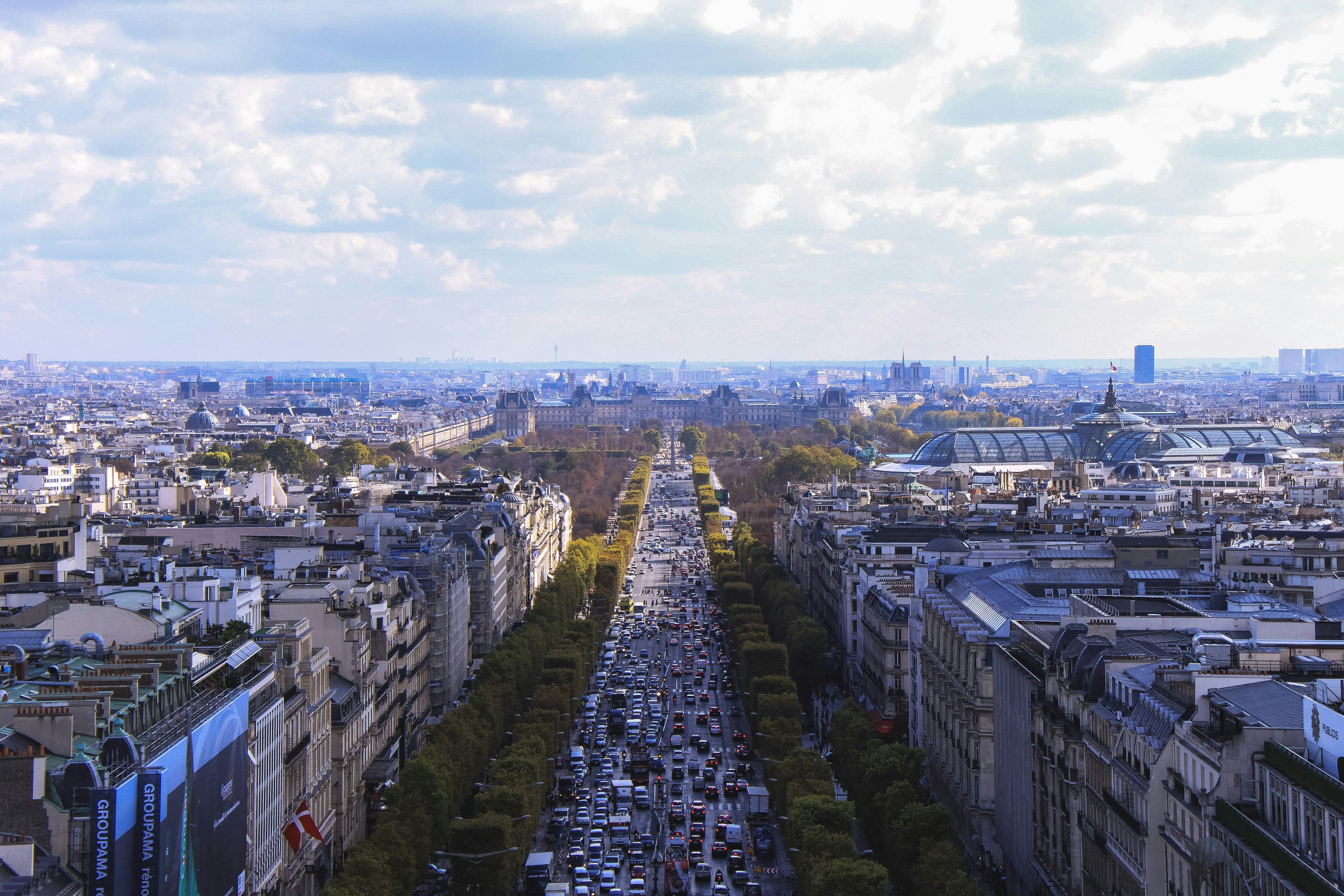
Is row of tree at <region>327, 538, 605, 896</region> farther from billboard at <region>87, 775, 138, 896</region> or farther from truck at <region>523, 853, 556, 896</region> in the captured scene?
A: billboard at <region>87, 775, 138, 896</region>

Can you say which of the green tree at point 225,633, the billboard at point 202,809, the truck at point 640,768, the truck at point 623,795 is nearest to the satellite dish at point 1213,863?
the billboard at point 202,809

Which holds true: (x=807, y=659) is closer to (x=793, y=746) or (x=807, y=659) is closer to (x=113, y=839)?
(x=793, y=746)

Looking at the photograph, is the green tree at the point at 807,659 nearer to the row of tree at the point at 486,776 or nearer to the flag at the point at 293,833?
the row of tree at the point at 486,776

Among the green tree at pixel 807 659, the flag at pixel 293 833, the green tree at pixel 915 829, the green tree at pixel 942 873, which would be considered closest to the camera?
the green tree at pixel 942 873

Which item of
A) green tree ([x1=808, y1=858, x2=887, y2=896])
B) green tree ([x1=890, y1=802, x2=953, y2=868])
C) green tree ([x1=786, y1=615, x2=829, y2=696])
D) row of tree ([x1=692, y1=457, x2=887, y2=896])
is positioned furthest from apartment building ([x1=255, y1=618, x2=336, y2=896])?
green tree ([x1=786, y1=615, x2=829, y2=696])

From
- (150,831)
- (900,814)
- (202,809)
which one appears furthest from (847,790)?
(150,831)

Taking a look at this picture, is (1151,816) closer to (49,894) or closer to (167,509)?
A: (49,894)

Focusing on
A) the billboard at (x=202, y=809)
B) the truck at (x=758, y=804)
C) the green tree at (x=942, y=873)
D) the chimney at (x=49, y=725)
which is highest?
the chimney at (x=49, y=725)
